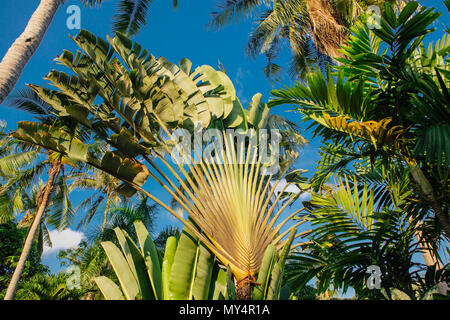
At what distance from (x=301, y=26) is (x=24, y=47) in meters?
8.52

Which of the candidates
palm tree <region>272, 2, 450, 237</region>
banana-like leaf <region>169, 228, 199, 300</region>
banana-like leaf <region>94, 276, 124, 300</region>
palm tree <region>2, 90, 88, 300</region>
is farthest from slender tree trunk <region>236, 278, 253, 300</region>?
palm tree <region>2, 90, 88, 300</region>

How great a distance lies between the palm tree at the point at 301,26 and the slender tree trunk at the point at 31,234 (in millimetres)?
7461

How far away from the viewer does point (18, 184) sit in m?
9.27

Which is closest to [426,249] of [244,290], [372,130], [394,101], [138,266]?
[372,130]

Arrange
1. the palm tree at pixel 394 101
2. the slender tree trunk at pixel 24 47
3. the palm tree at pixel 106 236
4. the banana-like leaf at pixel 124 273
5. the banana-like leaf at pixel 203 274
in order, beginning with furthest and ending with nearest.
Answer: the palm tree at pixel 106 236 → the banana-like leaf at pixel 203 274 → the banana-like leaf at pixel 124 273 → the slender tree trunk at pixel 24 47 → the palm tree at pixel 394 101

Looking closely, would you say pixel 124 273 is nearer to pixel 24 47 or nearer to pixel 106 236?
pixel 24 47

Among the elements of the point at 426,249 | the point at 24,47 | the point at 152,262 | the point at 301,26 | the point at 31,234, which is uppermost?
the point at 301,26

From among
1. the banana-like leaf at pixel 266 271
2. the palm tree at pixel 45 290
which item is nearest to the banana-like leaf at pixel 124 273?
the banana-like leaf at pixel 266 271

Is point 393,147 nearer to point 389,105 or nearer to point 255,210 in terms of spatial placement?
point 389,105

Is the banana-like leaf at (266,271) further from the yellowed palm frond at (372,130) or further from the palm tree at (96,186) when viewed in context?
the palm tree at (96,186)

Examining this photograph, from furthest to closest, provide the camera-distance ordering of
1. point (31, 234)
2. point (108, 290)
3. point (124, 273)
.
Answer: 1. point (31, 234)
2. point (124, 273)
3. point (108, 290)

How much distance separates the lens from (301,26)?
935 centimetres

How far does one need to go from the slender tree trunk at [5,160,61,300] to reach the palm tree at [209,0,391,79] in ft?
24.5

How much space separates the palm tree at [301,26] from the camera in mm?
7867
